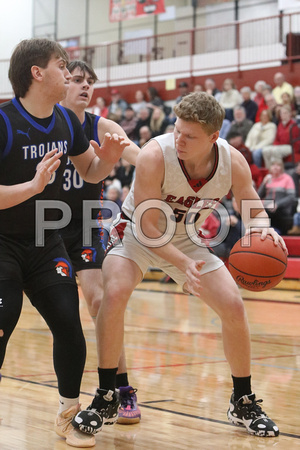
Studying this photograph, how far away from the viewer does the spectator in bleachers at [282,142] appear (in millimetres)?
13836

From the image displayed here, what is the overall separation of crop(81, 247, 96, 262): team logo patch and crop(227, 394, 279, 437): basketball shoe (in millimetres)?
1314


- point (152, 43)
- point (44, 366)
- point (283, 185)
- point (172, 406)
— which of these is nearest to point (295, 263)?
point (283, 185)

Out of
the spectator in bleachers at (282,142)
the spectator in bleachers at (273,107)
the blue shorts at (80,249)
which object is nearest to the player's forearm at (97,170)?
the blue shorts at (80,249)

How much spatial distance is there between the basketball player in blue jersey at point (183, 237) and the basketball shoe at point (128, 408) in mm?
245

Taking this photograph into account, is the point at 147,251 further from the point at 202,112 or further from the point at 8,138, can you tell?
the point at 8,138

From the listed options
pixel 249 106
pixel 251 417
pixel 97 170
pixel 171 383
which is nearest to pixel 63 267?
pixel 97 170

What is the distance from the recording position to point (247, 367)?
391cm

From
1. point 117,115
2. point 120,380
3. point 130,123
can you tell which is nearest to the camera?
point 120,380

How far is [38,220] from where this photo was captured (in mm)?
3561

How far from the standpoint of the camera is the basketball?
390cm

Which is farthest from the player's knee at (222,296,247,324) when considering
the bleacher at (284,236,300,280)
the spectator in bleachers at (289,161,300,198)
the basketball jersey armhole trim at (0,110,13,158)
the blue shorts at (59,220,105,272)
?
the spectator in bleachers at (289,161,300,198)

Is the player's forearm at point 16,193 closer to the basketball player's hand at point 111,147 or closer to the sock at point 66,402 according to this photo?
the basketball player's hand at point 111,147

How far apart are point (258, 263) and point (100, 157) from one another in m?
1.10

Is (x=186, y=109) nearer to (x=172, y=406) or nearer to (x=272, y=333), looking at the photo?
(x=172, y=406)
